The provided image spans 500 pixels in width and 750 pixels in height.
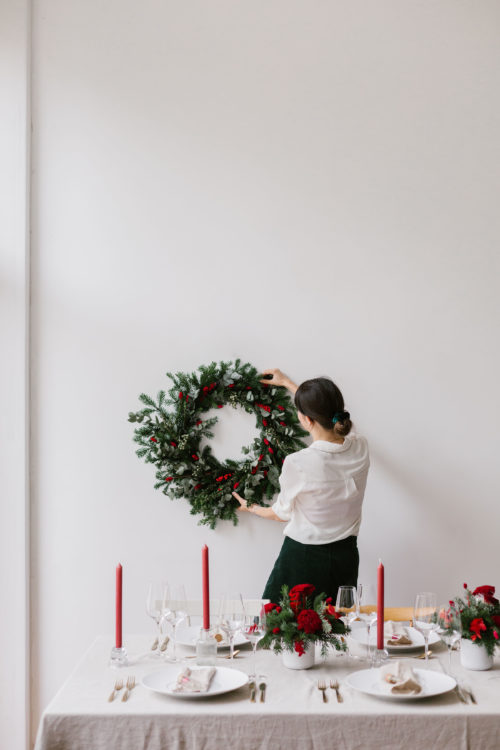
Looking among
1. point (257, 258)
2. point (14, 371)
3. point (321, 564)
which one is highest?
point (257, 258)

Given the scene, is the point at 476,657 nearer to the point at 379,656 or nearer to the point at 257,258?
the point at 379,656

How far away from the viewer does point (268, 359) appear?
3316 millimetres

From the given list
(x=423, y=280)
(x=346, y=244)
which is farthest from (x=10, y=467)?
(x=423, y=280)

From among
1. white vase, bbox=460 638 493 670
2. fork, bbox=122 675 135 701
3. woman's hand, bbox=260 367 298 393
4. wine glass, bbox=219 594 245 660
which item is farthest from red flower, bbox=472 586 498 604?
woman's hand, bbox=260 367 298 393

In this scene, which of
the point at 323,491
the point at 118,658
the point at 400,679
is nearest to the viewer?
the point at 400,679

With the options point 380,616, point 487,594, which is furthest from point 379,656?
point 487,594

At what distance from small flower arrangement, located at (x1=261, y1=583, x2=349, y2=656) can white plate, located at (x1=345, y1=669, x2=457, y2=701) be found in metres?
0.12

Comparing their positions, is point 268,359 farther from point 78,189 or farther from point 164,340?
point 78,189

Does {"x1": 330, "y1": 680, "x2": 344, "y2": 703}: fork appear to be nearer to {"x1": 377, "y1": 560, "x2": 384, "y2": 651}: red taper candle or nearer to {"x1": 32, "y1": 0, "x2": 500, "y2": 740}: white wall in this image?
{"x1": 377, "y1": 560, "x2": 384, "y2": 651}: red taper candle

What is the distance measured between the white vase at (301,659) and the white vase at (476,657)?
42 cm

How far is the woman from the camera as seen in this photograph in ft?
8.82

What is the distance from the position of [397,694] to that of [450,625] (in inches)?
12.8

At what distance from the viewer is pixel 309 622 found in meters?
→ 1.95

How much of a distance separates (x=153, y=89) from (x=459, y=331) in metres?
1.75
